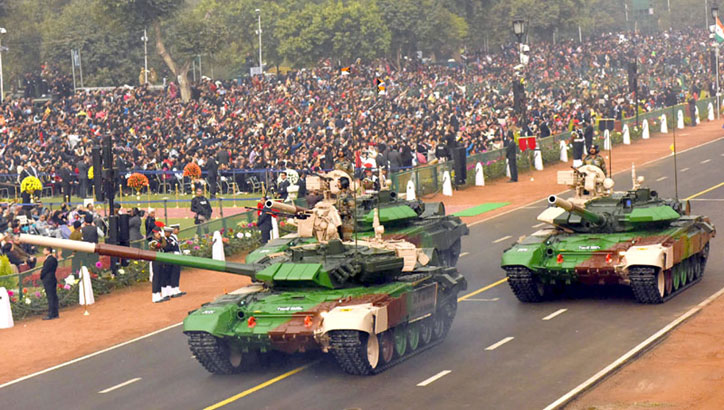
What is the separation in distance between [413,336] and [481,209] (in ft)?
74.0

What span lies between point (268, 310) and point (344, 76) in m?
52.4

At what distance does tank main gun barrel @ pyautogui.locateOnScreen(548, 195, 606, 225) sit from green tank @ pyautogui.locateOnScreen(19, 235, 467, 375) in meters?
3.64

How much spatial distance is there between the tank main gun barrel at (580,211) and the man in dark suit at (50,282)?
12684mm

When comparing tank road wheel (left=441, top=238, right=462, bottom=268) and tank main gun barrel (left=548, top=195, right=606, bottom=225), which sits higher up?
tank main gun barrel (left=548, top=195, right=606, bottom=225)

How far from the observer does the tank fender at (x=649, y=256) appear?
1145 inches

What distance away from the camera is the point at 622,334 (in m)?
27.4

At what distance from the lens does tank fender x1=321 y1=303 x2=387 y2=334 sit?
941 inches

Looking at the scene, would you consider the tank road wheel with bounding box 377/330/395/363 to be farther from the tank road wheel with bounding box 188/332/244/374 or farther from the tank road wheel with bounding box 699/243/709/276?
the tank road wheel with bounding box 699/243/709/276

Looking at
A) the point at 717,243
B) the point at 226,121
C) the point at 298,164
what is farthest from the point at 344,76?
the point at 717,243

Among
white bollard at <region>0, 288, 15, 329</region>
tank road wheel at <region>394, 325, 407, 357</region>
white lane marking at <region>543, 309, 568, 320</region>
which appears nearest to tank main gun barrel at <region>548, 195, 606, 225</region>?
white lane marking at <region>543, 309, 568, 320</region>

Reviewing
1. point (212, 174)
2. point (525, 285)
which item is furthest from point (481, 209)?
point (525, 285)

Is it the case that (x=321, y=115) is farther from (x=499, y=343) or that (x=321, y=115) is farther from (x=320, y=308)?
(x=320, y=308)

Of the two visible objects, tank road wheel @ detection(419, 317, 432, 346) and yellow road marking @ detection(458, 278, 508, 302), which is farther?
yellow road marking @ detection(458, 278, 508, 302)

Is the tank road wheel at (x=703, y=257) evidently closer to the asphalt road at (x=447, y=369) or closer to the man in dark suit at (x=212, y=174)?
the asphalt road at (x=447, y=369)
